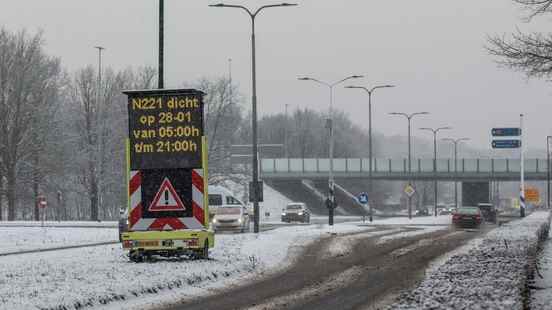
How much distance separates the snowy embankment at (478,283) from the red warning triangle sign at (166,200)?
6159 mm

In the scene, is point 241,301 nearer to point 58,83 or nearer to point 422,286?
point 422,286

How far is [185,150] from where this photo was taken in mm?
23328

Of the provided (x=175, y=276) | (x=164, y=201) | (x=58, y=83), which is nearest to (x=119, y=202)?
(x=58, y=83)

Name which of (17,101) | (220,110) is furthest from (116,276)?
(220,110)

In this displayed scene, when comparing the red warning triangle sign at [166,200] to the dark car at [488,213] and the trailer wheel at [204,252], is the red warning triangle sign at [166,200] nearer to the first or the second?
the trailer wheel at [204,252]

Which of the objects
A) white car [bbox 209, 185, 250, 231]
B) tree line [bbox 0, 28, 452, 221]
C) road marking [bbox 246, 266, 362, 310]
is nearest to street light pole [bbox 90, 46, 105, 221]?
tree line [bbox 0, 28, 452, 221]

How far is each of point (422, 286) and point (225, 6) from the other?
25670 mm

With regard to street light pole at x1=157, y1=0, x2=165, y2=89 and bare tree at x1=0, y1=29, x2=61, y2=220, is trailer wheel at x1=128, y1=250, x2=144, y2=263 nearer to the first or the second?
street light pole at x1=157, y1=0, x2=165, y2=89

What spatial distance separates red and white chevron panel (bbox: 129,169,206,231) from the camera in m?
23.4

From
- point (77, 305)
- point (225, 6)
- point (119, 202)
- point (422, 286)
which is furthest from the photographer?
point (119, 202)

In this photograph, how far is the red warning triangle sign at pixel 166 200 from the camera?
76.9 feet

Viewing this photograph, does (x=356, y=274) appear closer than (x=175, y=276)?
No

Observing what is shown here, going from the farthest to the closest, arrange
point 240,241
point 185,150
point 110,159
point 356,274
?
point 110,159, point 240,241, point 185,150, point 356,274

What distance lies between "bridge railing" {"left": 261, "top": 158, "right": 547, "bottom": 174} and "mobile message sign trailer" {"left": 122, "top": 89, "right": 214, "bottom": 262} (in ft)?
286
